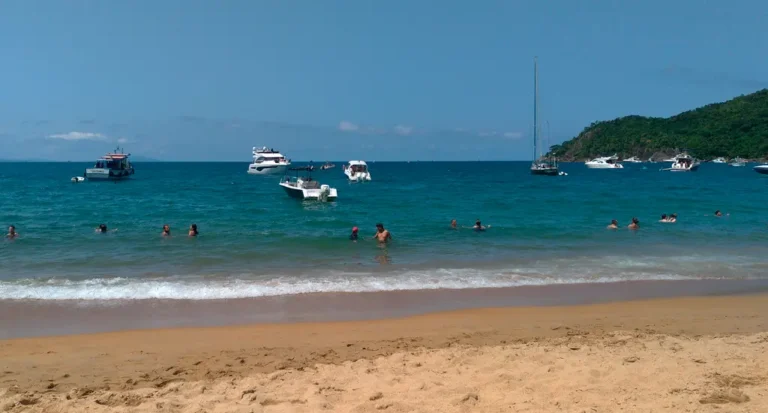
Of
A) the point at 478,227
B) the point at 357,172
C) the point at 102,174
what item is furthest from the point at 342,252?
the point at 102,174

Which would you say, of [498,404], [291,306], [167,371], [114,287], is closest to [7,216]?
[114,287]

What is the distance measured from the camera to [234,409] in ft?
18.9

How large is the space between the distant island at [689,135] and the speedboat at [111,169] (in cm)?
11745

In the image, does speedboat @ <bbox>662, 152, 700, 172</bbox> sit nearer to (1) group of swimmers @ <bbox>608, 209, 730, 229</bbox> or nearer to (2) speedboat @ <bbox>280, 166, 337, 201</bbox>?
(1) group of swimmers @ <bbox>608, 209, 730, 229</bbox>

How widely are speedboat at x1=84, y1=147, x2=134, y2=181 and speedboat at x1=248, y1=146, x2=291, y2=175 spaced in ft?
56.1

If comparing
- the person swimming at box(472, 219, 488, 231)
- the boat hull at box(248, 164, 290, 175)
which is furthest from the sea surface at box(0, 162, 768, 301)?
the boat hull at box(248, 164, 290, 175)

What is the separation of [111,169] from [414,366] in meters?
69.3

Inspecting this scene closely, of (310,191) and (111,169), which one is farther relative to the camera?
(111,169)

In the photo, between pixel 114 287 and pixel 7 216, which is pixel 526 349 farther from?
pixel 7 216

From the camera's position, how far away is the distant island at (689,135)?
12619 centimetres

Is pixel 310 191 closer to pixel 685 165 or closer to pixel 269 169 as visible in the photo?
pixel 269 169

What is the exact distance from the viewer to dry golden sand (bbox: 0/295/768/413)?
5.82m

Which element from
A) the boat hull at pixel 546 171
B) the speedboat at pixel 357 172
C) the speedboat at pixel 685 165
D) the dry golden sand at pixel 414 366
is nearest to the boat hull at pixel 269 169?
the speedboat at pixel 357 172

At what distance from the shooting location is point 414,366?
6910 mm
